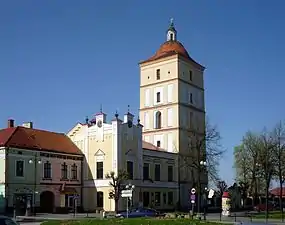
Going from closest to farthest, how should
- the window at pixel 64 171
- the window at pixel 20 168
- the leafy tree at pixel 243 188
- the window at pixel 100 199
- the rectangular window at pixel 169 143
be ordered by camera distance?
the window at pixel 20 168 < the window at pixel 64 171 < the window at pixel 100 199 < the rectangular window at pixel 169 143 < the leafy tree at pixel 243 188

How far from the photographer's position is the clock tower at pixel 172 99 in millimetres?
82125

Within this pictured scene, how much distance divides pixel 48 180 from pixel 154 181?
17.9 m

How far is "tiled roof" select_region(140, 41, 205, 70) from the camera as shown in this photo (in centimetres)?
8538

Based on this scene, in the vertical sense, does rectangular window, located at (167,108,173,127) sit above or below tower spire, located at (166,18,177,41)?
below

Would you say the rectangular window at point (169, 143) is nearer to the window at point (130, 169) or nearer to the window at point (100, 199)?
the window at point (130, 169)

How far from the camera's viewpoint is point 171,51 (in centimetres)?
8581

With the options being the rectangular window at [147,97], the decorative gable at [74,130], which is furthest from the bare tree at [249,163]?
the decorative gable at [74,130]

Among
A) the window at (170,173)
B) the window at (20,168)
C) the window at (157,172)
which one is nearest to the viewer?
the window at (20,168)

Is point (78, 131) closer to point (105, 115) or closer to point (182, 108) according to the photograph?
point (105, 115)

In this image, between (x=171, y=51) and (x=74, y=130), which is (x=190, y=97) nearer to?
(x=171, y=51)

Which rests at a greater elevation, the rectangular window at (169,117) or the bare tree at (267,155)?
the rectangular window at (169,117)

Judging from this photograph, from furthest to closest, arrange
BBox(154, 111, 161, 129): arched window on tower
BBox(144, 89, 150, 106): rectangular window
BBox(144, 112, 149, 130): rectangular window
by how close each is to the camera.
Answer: BBox(144, 89, 150, 106): rectangular window, BBox(144, 112, 149, 130): rectangular window, BBox(154, 111, 161, 129): arched window on tower

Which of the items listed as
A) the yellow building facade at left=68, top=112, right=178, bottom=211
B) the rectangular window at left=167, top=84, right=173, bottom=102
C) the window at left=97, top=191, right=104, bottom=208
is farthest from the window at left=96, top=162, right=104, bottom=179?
the rectangular window at left=167, top=84, right=173, bottom=102

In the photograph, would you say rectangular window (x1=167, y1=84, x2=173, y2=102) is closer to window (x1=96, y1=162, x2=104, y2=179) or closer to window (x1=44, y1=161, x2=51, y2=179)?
window (x1=96, y1=162, x2=104, y2=179)
